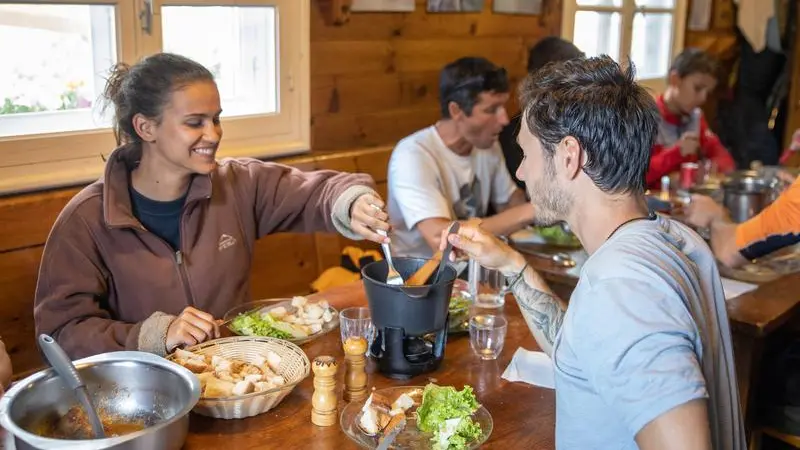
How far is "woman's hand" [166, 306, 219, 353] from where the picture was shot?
1708 mm

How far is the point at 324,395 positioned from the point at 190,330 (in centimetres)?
39

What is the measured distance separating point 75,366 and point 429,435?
620 mm

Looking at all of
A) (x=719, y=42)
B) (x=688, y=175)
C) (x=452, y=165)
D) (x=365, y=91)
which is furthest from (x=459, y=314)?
(x=719, y=42)

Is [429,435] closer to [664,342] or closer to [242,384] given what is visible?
[242,384]

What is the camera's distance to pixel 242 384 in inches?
58.8

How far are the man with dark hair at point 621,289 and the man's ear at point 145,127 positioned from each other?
1.01 meters

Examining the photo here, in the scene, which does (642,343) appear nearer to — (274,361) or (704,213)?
(274,361)

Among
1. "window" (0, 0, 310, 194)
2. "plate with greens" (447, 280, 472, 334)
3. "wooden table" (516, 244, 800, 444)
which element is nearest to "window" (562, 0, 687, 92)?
"window" (0, 0, 310, 194)

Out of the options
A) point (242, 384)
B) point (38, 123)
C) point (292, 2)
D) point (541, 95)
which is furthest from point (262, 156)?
point (541, 95)

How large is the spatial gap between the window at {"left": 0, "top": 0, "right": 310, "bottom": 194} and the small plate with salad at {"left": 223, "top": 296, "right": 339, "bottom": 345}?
2.71 feet

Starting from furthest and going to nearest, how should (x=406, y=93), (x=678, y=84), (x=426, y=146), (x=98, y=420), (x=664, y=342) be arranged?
(x=678, y=84), (x=406, y=93), (x=426, y=146), (x=98, y=420), (x=664, y=342)

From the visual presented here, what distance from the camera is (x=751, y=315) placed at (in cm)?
220

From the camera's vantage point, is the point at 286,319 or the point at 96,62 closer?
the point at 286,319

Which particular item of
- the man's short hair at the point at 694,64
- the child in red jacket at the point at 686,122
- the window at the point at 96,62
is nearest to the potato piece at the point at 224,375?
the window at the point at 96,62
